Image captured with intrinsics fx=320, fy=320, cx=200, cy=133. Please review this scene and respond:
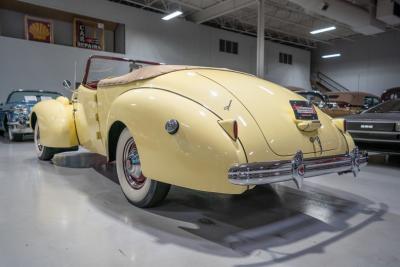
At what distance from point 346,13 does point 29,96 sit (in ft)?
38.5

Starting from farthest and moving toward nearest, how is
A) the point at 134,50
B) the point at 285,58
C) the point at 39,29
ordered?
the point at 285,58 < the point at 134,50 < the point at 39,29

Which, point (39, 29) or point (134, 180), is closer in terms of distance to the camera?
point (134, 180)

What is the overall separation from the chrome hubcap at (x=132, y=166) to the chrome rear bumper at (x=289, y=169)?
3.18ft

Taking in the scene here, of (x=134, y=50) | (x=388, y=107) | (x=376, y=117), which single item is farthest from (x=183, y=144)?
(x=134, y=50)

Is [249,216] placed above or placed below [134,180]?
below

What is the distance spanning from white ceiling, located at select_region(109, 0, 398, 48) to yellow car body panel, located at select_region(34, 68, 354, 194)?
36.9ft

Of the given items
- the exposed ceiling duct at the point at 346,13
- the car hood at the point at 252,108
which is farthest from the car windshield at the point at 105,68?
the exposed ceiling duct at the point at 346,13

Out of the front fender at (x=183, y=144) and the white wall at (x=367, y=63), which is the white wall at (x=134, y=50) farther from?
the front fender at (x=183, y=144)

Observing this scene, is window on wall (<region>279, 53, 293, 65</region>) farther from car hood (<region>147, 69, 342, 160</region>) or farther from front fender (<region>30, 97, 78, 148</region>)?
car hood (<region>147, 69, 342, 160</region>)

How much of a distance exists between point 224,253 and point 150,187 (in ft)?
2.65

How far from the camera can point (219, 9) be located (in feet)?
45.0

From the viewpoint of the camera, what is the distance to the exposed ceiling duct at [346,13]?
37.5 feet

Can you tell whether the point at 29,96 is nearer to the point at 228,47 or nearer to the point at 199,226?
the point at 199,226

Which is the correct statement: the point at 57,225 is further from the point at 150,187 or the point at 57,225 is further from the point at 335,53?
the point at 335,53
